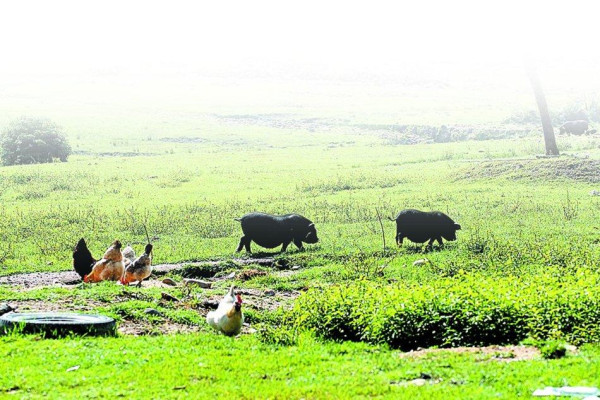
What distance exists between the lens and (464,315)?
450 inches

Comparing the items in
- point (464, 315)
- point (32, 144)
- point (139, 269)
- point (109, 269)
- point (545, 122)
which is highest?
point (545, 122)

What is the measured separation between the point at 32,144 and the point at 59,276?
37.9m

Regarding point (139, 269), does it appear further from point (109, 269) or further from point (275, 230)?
point (275, 230)

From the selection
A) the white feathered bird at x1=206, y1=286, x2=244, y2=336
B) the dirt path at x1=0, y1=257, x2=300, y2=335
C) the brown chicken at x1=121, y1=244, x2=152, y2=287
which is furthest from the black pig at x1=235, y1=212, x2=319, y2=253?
the white feathered bird at x1=206, y1=286, x2=244, y2=336

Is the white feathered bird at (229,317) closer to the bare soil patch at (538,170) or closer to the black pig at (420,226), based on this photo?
the black pig at (420,226)

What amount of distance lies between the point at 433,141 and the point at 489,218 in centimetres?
3753

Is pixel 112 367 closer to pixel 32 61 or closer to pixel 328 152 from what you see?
pixel 328 152

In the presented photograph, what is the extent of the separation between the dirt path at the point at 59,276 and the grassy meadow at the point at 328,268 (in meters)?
0.51

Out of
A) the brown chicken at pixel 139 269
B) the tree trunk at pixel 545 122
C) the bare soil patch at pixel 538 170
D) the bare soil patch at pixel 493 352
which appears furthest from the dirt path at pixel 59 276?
the tree trunk at pixel 545 122

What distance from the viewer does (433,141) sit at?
217ft

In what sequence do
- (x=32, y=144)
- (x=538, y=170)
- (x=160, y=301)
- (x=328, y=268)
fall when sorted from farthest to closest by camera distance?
1. (x=32, y=144)
2. (x=538, y=170)
3. (x=328, y=268)
4. (x=160, y=301)

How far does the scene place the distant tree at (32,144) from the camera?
2213 inches

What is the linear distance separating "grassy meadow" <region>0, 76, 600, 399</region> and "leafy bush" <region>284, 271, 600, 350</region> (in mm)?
29

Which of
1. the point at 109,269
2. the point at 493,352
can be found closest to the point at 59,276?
the point at 109,269
